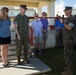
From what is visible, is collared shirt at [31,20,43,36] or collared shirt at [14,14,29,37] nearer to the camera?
collared shirt at [14,14,29,37]

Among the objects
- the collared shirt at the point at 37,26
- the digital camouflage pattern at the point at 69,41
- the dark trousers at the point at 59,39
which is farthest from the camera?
the dark trousers at the point at 59,39

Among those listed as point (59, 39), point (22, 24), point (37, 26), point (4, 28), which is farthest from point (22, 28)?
point (59, 39)

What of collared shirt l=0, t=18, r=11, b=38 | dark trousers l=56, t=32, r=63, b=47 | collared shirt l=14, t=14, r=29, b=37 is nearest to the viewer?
collared shirt l=0, t=18, r=11, b=38

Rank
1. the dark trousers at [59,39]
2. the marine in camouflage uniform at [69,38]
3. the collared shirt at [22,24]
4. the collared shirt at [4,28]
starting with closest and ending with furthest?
the marine in camouflage uniform at [69,38] → the collared shirt at [4,28] → the collared shirt at [22,24] → the dark trousers at [59,39]

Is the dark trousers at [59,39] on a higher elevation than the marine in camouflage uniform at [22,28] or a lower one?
Result: lower

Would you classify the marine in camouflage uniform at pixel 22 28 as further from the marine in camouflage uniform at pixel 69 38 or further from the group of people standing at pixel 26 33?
the marine in camouflage uniform at pixel 69 38

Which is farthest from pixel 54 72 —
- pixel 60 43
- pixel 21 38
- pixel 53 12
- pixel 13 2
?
pixel 13 2

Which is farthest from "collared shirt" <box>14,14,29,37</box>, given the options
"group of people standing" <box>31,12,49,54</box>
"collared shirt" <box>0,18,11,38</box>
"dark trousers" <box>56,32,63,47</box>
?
"dark trousers" <box>56,32,63,47</box>

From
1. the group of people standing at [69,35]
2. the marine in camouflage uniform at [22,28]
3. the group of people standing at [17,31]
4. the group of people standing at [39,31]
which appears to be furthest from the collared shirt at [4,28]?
the group of people standing at [39,31]

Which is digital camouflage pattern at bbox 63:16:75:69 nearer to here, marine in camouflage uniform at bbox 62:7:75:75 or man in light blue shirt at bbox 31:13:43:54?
marine in camouflage uniform at bbox 62:7:75:75

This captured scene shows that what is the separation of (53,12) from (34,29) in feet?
30.8

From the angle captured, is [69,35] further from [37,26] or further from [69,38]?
[37,26]

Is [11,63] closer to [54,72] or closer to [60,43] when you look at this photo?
[54,72]

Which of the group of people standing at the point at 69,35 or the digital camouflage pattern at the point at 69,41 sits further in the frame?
the digital camouflage pattern at the point at 69,41
